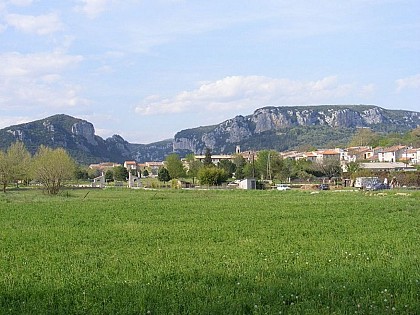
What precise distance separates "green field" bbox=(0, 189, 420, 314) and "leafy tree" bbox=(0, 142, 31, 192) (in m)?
61.0

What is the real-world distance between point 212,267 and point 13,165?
257 feet

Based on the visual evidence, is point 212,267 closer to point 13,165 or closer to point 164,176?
point 13,165

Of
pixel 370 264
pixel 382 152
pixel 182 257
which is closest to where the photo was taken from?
pixel 370 264

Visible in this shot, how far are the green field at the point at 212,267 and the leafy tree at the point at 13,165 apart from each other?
61.0 m

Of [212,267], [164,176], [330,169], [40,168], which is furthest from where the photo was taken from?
[164,176]

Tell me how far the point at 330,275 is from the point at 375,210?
68.9ft

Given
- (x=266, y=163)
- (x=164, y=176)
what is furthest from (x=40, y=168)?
(x=266, y=163)

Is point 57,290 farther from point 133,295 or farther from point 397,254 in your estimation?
point 397,254

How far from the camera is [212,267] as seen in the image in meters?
13.0

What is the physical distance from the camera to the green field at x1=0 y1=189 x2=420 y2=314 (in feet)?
30.3

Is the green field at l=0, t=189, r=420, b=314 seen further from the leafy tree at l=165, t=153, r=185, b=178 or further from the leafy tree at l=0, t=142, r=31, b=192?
the leafy tree at l=165, t=153, r=185, b=178

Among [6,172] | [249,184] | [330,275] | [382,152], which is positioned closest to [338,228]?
[330,275]

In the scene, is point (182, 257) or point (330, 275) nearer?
point (330, 275)

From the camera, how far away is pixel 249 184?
261 ft
